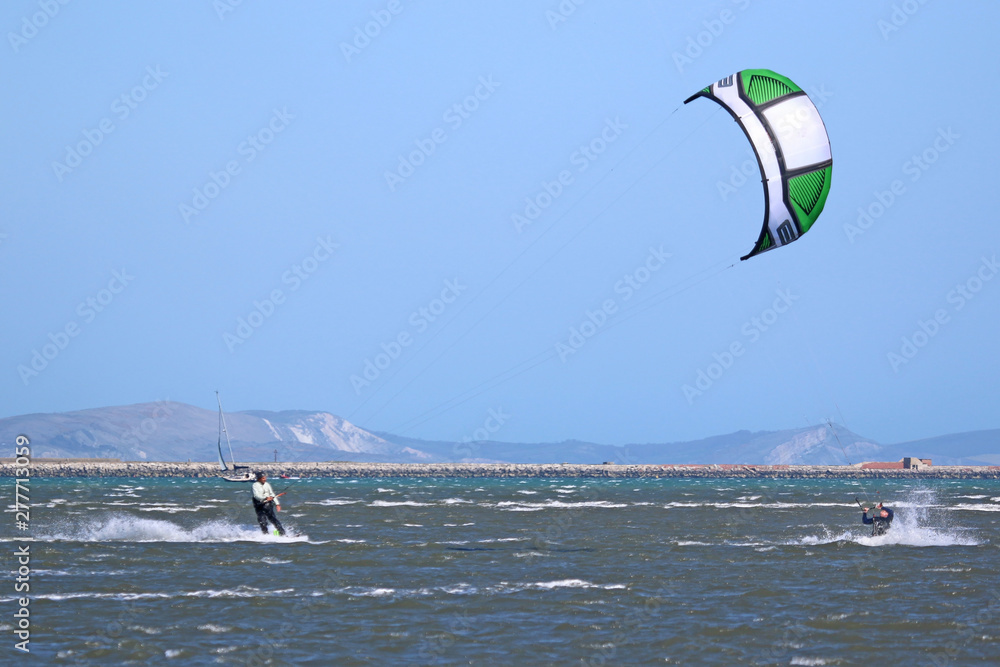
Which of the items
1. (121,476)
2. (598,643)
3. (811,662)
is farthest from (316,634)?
(121,476)

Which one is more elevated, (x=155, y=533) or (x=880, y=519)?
(x=880, y=519)

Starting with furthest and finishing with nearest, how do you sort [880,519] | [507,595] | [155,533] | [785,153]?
[155,533] → [880,519] → [785,153] → [507,595]

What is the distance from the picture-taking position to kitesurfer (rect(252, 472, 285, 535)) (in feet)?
89.2

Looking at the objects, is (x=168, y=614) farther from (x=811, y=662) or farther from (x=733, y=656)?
(x=811, y=662)

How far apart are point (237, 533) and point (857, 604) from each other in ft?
61.9

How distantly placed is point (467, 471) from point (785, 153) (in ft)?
452

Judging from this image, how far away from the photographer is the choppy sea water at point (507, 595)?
535 inches

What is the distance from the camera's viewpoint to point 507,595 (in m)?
17.8

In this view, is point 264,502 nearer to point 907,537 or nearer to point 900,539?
point 900,539

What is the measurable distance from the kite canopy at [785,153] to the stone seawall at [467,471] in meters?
114

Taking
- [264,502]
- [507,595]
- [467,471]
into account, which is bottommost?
[467,471]

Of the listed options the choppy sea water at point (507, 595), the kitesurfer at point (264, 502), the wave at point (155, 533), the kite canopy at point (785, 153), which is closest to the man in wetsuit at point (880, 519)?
the choppy sea water at point (507, 595)

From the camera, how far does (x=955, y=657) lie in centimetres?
1328

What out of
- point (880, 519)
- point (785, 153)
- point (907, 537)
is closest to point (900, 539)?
point (907, 537)
